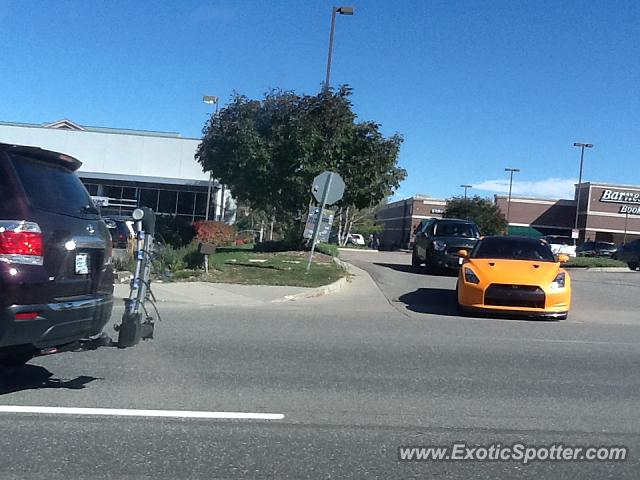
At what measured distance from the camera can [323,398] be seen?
617cm

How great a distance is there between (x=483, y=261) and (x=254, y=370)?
652 cm

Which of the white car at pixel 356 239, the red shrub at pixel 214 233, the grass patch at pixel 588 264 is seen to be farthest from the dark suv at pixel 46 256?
the white car at pixel 356 239

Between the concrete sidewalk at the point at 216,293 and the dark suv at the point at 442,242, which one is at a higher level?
the dark suv at the point at 442,242

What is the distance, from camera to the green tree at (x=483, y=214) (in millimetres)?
58219

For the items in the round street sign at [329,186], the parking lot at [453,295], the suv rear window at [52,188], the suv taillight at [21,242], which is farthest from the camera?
the round street sign at [329,186]

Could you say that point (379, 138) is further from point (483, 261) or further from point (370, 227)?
point (370, 227)

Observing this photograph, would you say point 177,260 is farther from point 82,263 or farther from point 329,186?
point 82,263

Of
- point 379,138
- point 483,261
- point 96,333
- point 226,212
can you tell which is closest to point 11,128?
point 226,212

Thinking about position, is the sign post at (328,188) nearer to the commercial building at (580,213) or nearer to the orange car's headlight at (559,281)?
the orange car's headlight at (559,281)

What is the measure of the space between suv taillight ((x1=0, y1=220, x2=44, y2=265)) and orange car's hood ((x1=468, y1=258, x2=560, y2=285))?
8325 mm

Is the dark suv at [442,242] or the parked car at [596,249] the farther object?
the parked car at [596,249]

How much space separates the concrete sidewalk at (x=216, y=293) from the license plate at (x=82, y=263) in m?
6.63

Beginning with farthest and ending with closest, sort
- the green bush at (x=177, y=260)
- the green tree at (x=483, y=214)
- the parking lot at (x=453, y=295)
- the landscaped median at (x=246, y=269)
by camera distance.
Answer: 1. the green tree at (x=483, y=214)
2. the green bush at (x=177, y=260)
3. the landscaped median at (x=246, y=269)
4. the parking lot at (x=453, y=295)

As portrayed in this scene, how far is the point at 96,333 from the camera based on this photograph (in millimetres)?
5809
